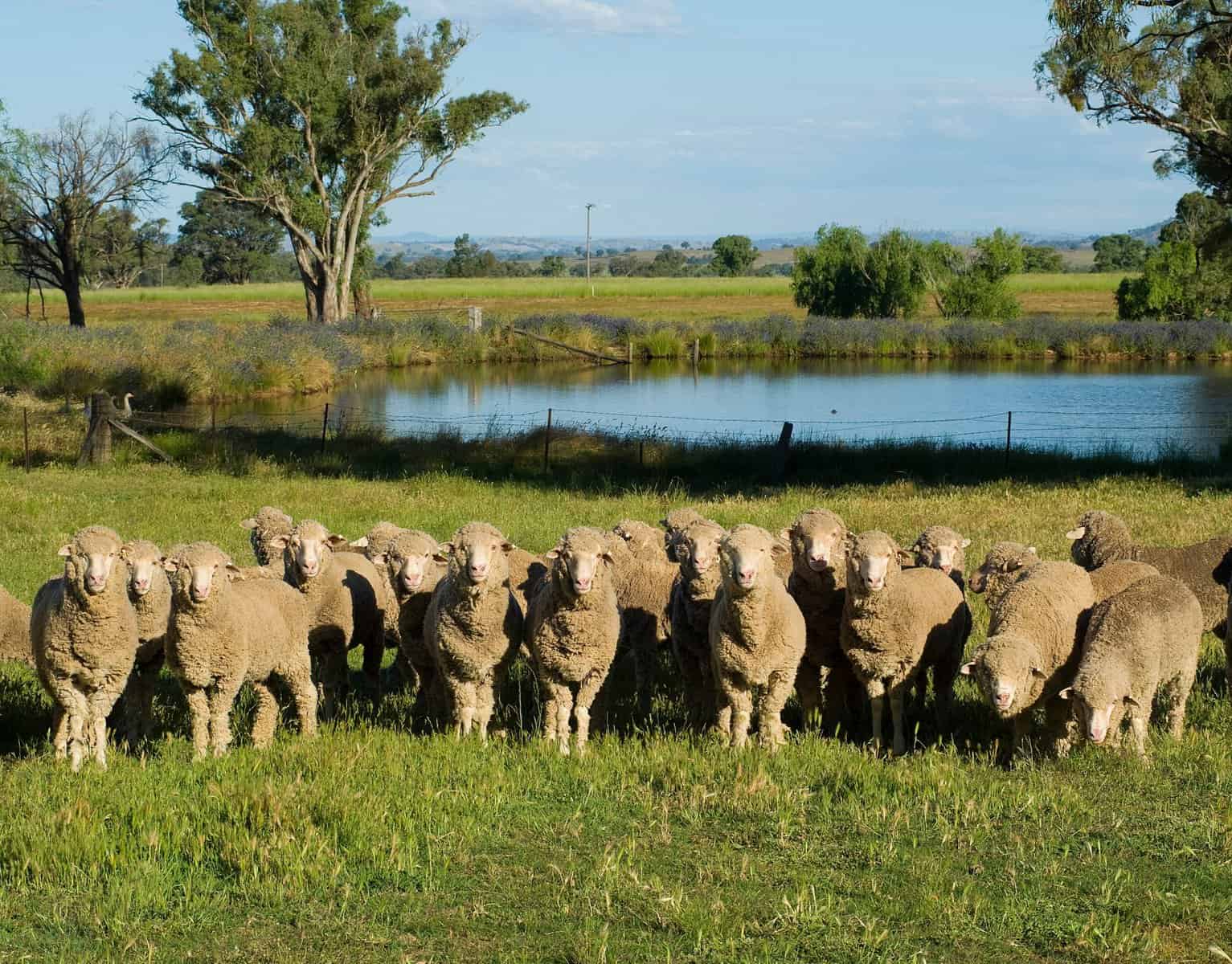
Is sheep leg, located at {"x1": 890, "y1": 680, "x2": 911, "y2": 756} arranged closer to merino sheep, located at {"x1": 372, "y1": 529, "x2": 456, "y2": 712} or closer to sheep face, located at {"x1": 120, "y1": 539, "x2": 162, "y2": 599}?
merino sheep, located at {"x1": 372, "y1": 529, "x2": 456, "y2": 712}

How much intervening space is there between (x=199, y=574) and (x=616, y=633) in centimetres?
259

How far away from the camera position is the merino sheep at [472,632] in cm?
868

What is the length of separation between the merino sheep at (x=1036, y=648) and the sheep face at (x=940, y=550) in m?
1.04

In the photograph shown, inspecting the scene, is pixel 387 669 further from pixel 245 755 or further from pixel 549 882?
pixel 549 882

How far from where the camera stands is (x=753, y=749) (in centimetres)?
→ 805

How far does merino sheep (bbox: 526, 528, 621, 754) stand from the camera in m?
8.48

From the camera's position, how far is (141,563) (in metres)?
8.18

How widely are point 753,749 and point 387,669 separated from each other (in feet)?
14.6

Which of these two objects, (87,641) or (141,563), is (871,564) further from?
(87,641)

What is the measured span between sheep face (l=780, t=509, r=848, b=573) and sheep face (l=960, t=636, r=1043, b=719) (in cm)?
129

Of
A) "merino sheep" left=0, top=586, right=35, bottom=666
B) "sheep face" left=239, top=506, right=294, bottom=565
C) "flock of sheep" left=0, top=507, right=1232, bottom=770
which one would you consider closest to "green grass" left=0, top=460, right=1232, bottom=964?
"flock of sheep" left=0, top=507, right=1232, bottom=770

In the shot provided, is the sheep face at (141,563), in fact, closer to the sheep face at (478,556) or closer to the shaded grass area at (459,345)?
the sheep face at (478,556)

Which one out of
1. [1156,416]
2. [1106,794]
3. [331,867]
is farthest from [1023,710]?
[1156,416]

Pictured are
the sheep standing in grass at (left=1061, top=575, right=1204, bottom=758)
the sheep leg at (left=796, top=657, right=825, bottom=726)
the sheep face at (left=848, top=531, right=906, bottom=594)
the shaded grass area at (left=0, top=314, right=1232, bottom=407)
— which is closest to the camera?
the sheep standing in grass at (left=1061, top=575, right=1204, bottom=758)
